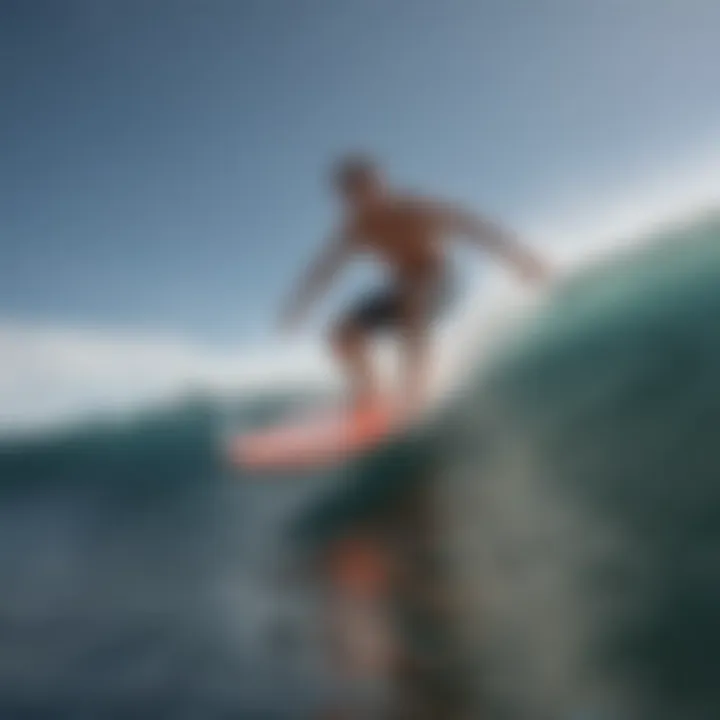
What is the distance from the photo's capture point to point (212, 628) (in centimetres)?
230

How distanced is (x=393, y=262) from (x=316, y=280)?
227 mm

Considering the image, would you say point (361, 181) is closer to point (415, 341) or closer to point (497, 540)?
point (415, 341)

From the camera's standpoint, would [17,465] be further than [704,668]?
Yes

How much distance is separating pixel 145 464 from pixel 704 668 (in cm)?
174

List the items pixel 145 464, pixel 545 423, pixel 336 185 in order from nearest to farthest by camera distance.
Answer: pixel 336 185 → pixel 545 423 → pixel 145 464

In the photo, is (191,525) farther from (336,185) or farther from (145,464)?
(336,185)

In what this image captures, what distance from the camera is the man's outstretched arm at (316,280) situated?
2.28 m

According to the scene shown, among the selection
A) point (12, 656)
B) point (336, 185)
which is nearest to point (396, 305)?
point (336, 185)

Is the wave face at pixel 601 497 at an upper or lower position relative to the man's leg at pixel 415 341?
lower

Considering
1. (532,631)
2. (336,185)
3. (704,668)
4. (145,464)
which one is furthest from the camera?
(145,464)

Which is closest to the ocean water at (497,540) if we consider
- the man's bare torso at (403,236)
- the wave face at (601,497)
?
the wave face at (601,497)

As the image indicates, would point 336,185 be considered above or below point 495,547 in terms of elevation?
above

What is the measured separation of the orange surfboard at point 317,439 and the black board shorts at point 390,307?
9.2 inches

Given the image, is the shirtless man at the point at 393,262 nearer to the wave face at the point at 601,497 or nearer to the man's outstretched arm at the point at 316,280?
the man's outstretched arm at the point at 316,280
